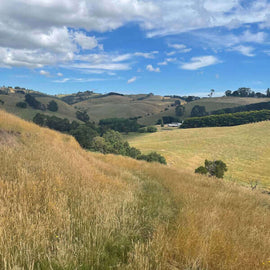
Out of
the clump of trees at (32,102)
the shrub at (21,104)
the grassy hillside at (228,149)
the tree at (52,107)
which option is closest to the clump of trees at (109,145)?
the grassy hillside at (228,149)

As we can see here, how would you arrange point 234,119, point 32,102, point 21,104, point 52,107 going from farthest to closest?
point 52,107 → point 32,102 → point 21,104 → point 234,119

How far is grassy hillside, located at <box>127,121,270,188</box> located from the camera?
51031 mm

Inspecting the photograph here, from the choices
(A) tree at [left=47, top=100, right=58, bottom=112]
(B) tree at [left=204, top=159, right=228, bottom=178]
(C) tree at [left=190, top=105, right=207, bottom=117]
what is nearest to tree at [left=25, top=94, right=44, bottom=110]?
(A) tree at [left=47, top=100, right=58, bottom=112]

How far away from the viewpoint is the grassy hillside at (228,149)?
167 feet

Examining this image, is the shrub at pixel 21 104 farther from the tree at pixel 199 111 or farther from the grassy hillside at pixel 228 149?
the tree at pixel 199 111

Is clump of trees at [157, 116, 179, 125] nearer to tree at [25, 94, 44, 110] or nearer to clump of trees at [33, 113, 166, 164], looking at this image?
tree at [25, 94, 44, 110]

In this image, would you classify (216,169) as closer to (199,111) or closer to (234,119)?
(234,119)

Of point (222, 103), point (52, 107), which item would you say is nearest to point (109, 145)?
point (52, 107)

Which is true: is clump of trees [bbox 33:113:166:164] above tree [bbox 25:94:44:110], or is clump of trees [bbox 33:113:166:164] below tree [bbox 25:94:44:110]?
below

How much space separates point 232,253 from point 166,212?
2025 millimetres

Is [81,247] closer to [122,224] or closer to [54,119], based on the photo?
[122,224]

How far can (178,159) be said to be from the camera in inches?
2314

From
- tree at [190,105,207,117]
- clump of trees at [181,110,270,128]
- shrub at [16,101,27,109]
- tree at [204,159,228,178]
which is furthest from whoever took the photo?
tree at [190,105,207,117]

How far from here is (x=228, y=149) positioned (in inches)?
2734
